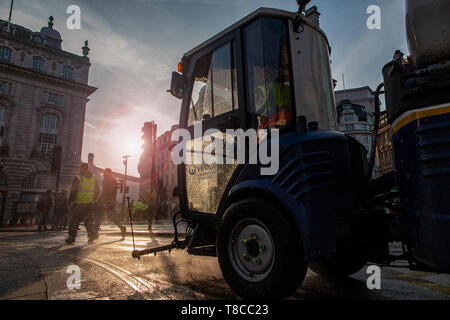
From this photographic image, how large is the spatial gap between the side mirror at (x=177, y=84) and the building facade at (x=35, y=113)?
32871 mm

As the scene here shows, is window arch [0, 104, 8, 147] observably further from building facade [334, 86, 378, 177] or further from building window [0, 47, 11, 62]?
building facade [334, 86, 378, 177]

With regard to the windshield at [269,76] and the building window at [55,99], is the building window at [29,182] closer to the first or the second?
the building window at [55,99]

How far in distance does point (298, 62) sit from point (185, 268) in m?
3.02

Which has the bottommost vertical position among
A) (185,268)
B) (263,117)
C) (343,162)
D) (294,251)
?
(185,268)

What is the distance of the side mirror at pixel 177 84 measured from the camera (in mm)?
3626

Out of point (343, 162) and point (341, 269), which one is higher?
point (343, 162)

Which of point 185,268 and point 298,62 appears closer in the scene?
point 298,62

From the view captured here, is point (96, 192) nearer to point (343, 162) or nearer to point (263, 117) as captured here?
point (263, 117)

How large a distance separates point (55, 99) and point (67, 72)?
4663 millimetres

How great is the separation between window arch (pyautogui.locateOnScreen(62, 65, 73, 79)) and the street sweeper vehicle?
40650 millimetres

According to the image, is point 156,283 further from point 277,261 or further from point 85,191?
point 85,191
